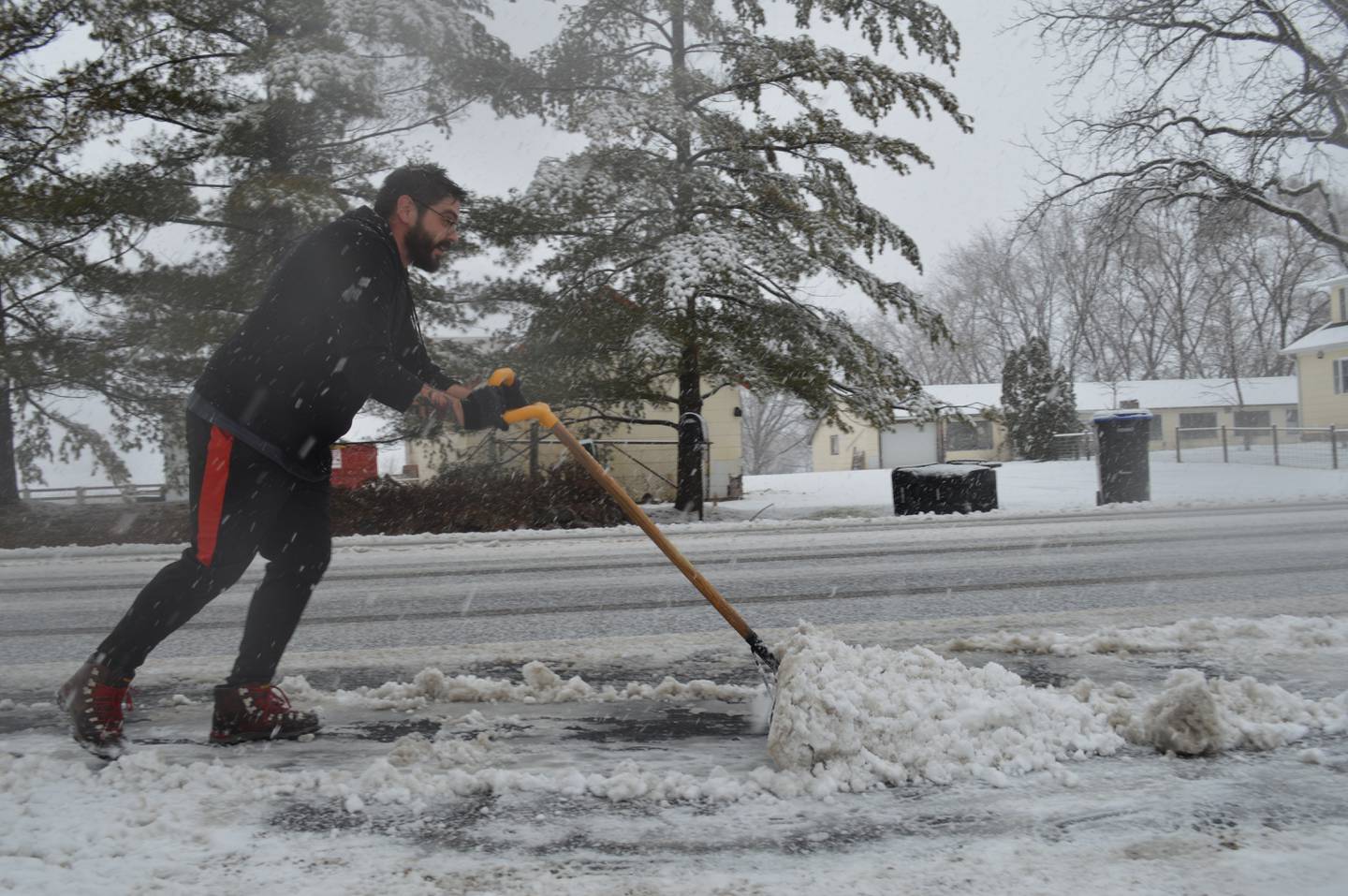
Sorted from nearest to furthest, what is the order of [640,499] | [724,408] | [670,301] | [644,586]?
1. [644,586]
2. [670,301]
3. [640,499]
4. [724,408]

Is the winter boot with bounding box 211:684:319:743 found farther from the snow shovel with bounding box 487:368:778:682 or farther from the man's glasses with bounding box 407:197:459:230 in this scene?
the man's glasses with bounding box 407:197:459:230

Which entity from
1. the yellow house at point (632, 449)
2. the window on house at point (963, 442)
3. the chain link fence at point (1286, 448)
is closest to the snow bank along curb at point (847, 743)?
the yellow house at point (632, 449)

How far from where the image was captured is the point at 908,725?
2582mm

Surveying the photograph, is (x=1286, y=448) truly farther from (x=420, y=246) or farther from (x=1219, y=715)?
(x=420, y=246)

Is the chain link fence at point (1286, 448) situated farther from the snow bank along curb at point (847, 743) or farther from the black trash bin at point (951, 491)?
the snow bank along curb at point (847, 743)

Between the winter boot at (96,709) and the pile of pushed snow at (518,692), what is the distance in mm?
732

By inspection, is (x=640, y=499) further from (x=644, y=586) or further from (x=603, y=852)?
(x=603, y=852)

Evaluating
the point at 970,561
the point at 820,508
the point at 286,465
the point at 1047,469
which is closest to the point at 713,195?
the point at 820,508

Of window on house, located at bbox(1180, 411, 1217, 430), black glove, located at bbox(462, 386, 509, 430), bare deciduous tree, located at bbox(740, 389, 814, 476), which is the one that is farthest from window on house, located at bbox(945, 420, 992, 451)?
black glove, located at bbox(462, 386, 509, 430)

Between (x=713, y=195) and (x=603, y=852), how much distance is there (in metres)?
12.8

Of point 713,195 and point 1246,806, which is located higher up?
point 713,195

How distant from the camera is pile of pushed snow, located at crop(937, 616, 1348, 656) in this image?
3750 millimetres

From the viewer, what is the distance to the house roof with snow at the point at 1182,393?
47.2 m

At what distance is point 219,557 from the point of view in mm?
2770
